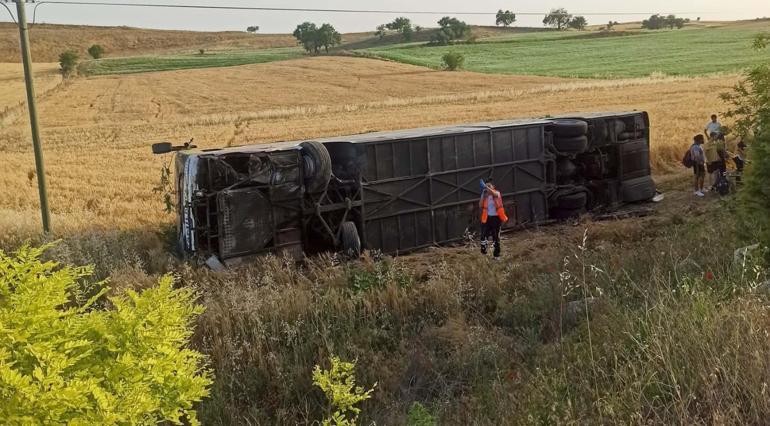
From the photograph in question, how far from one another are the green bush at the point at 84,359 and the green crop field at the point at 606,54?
51430 millimetres

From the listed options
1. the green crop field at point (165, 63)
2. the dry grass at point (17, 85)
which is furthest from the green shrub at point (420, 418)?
the green crop field at point (165, 63)

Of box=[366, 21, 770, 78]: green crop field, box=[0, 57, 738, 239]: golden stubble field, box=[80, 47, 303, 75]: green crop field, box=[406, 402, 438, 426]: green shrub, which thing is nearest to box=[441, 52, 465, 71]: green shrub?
box=[366, 21, 770, 78]: green crop field

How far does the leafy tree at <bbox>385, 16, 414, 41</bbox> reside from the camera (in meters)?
109

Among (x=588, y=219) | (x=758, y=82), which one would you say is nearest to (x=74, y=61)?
(x=588, y=219)

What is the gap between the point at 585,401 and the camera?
464 centimetres

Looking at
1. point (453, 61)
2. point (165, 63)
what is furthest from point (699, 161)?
point (165, 63)

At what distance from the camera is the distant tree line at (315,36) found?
96812mm

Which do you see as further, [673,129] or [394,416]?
[673,129]

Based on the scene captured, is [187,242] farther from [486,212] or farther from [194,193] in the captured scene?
[486,212]

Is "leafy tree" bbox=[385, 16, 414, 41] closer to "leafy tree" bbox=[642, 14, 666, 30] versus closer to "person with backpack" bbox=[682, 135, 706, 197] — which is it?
"leafy tree" bbox=[642, 14, 666, 30]

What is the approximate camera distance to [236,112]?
139ft

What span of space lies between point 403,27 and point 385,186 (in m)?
104

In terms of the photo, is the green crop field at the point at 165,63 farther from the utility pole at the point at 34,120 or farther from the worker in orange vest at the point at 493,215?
the worker in orange vest at the point at 493,215

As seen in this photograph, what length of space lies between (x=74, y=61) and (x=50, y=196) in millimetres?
62269
